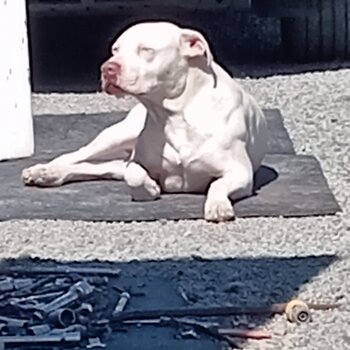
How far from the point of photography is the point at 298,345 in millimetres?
4176

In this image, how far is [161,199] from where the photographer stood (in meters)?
5.94

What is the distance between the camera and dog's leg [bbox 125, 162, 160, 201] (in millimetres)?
5871

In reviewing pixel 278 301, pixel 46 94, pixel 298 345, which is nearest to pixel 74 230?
pixel 278 301

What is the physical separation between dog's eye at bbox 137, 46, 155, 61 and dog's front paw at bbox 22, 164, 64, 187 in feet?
2.57

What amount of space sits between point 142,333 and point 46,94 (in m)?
4.31

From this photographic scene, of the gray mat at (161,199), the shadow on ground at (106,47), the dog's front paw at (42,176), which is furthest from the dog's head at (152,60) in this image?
the shadow on ground at (106,47)

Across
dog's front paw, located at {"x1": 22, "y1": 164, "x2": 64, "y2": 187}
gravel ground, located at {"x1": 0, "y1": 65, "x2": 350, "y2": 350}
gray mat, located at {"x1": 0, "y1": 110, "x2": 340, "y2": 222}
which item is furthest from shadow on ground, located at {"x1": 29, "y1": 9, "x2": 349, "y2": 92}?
gravel ground, located at {"x1": 0, "y1": 65, "x2": 350, "y2": 350}

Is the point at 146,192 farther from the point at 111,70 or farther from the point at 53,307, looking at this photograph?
the point at 53,307

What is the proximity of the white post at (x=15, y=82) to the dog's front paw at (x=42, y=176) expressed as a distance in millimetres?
759

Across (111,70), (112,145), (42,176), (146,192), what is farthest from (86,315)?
(112,145)

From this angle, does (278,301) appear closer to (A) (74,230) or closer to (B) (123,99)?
(A) (74,230)

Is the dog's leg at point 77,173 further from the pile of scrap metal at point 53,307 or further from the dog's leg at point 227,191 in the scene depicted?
the pile of scrap metal at point 53,307

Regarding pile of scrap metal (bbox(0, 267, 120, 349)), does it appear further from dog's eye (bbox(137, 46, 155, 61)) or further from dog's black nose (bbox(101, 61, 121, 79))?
dog's eye (bbox(137, 46, 155, 61))

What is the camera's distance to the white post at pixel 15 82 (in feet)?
22.8
